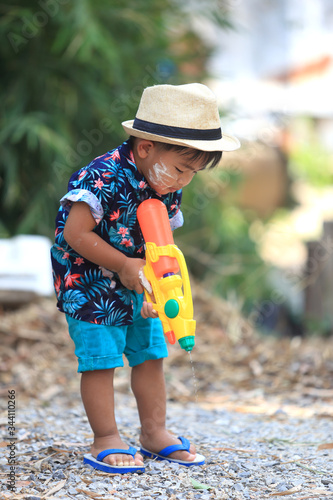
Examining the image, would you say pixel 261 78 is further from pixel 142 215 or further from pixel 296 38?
pixel 142 215

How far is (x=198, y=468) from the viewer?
190cm

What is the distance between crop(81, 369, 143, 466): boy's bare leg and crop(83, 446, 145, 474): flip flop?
0.01 meters

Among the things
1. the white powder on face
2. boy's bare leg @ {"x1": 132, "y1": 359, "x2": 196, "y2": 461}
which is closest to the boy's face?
the white powder on face

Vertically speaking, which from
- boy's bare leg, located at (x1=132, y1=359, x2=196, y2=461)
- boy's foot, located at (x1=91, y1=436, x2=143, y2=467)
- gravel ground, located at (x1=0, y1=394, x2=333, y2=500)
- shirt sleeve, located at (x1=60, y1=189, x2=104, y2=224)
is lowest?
gravel ground, located at (x1=0, y1=394, x2=333, y2=500)

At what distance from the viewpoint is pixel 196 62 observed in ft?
18.6

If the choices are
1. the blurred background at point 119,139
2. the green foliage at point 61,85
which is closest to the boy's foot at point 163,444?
the blurred background at point 119,139

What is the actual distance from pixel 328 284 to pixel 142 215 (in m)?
3.66

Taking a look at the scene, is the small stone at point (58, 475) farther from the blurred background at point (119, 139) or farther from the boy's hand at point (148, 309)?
the blurred background at point (119, 139)

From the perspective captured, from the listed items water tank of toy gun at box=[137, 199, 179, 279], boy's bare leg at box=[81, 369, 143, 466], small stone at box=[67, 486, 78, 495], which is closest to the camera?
small stone at box=[67, 486, 78, 495]

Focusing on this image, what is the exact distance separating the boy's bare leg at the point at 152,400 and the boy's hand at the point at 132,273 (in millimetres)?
313

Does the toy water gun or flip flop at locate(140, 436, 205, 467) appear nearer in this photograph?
the toy water gun

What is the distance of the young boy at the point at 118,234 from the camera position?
1810mm

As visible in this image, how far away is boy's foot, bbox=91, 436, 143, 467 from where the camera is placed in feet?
6.10

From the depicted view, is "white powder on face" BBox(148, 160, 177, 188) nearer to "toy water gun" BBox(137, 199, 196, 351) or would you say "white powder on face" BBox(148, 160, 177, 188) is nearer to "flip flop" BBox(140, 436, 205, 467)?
"toy water gun" BBox(137, 199, 196, 351)
